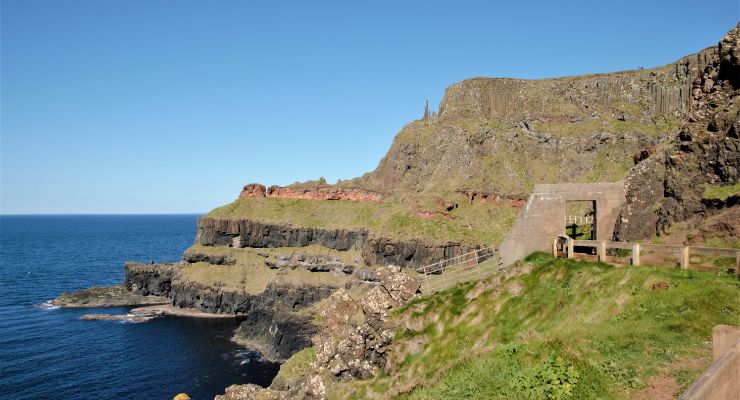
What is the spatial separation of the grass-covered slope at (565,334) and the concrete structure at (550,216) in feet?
4.07

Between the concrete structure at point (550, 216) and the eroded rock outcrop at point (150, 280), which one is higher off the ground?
the concrete structure at point (550, 216)

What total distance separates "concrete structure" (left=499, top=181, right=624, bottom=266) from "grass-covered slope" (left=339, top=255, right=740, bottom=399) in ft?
4.07

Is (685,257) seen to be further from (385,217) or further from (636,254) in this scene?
(385,217)

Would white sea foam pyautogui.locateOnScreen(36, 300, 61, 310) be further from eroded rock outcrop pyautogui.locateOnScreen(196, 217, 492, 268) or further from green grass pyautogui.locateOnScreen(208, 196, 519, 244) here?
green grass pyautogui.locateOnScreen(208, 196, 519, 244)

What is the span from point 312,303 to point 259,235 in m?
25.9

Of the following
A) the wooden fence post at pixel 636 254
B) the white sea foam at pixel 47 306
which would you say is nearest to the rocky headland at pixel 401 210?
the white sea foam at pixel 47 306

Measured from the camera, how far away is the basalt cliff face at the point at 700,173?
21656 mm

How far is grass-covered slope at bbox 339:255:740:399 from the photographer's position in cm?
1231

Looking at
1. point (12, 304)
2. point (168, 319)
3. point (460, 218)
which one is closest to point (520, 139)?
point (460, 218)

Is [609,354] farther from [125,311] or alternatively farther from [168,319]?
[125,311]

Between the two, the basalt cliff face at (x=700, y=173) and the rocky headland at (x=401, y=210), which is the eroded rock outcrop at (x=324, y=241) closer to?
the rocky headland at (x=401, y=210)

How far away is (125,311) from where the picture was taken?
251ft

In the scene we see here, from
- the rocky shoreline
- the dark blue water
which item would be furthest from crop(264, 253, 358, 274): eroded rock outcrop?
the rocky shoreline

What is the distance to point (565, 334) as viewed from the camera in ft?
50.1
